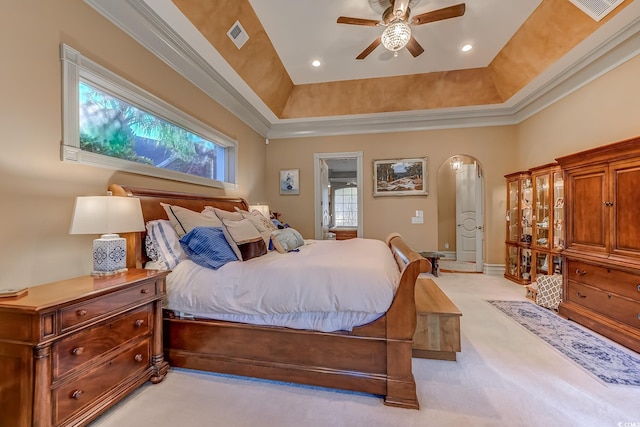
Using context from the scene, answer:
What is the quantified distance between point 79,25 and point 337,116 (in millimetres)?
3714

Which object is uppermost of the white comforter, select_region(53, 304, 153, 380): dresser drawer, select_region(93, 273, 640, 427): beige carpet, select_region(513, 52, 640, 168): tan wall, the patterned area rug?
select_region(513, 52, 640, 168): tan wall

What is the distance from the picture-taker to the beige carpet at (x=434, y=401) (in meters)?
1.51

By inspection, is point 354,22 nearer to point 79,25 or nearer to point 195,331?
Result: point 79,25

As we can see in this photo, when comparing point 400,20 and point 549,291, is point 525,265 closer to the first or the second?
point 549,291

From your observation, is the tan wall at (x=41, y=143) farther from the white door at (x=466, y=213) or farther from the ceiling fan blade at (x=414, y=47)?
the white door at (x=466, y=213)

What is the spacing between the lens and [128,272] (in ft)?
6.11

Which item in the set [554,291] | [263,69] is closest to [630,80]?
[554,291]

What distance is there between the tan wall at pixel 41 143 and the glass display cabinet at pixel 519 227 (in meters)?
5.58

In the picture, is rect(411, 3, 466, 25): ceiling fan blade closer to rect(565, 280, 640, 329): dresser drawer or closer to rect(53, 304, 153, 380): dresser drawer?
rect(565, 280, 640, 329): dresser drawer

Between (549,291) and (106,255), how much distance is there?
4.60m

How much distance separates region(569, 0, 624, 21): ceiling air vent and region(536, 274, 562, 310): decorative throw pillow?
113 inches

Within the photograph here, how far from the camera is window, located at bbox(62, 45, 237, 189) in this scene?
74.4 inches

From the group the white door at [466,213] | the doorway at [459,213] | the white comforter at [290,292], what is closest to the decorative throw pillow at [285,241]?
the white comforter at [290,292]

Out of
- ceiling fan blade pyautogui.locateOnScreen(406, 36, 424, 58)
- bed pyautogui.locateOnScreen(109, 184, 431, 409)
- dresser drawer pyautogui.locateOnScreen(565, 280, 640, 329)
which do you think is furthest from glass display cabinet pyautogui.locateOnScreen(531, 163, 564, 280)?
bed pyautogui.locateOnScreen(109, 184, 431, 409)
